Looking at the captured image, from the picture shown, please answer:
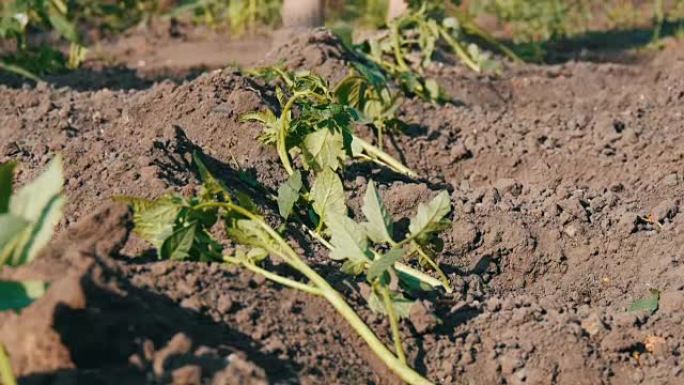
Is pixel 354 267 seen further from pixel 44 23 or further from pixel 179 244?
pixel 44 23

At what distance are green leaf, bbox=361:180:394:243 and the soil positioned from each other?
156mm

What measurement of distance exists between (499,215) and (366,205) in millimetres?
951

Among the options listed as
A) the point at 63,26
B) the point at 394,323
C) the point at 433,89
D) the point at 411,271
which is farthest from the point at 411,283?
the point at 63,26

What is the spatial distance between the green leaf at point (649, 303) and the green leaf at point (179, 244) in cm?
123

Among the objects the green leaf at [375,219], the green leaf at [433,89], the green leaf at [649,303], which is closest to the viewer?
the green leaf at [375,219]

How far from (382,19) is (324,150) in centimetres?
402

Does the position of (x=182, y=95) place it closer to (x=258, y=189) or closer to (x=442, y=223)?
(x=258, y=189)

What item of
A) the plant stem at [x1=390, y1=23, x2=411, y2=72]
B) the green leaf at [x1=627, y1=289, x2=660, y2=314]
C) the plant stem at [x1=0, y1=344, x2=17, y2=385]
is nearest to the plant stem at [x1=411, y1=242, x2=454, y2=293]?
the green leaf at [x1=627, y1=289, x2=660, y2=314]

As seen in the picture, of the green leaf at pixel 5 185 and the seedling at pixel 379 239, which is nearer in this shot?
the green leaf at pixel 5 185

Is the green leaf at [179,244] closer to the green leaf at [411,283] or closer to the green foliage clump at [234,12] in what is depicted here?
the green leaf at [411,283]

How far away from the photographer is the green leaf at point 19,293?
239 cm

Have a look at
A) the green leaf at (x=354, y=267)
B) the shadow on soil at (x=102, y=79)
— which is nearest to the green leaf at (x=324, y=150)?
the green leaf at (x=354, y=267)

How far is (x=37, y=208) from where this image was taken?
2434 millimetres

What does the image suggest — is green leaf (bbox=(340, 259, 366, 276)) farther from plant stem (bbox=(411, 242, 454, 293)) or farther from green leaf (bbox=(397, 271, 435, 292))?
plant stem (bbox=(411, 242, 454, 293))
